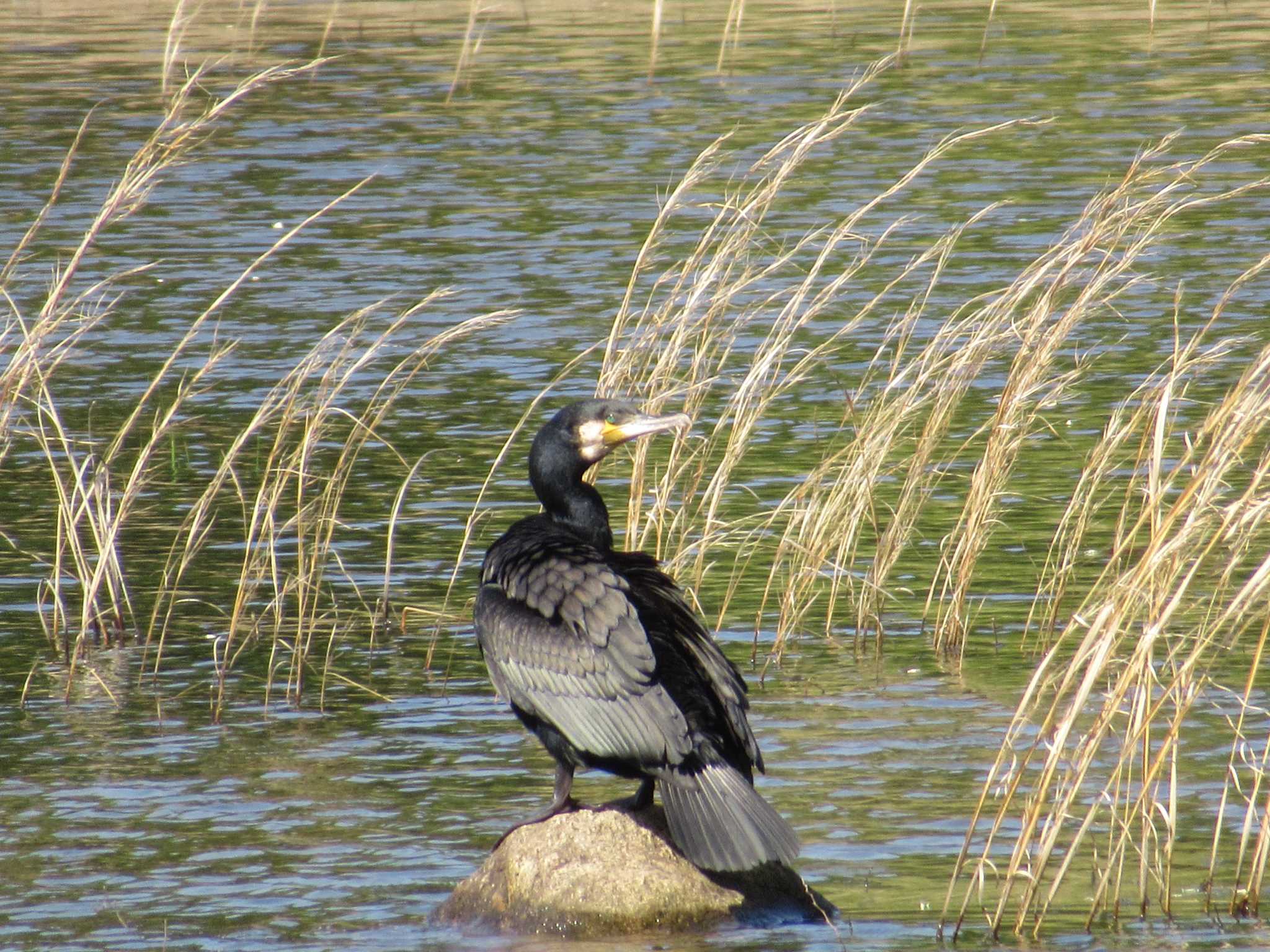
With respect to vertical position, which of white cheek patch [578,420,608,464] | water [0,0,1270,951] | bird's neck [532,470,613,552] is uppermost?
white cheek patch [578,420,608,464]

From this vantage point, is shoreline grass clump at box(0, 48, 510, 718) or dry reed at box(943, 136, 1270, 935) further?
shoreline grass clump at box(0, 48, 510, 718)

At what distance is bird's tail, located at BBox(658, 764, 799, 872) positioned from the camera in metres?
6.44

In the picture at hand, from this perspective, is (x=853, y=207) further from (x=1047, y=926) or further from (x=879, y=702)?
(x=1047, y=926)

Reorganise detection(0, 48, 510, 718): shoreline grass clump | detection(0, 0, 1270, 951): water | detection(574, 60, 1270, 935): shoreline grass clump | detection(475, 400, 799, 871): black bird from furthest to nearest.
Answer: detection(0, 48, 510, 718): shoreline grass clump < detection(0, 0, 1270, 951): water < detection(475, 400, 799, 871): black bird < detection(574, 60, 1270, 935): shoreline grass clump

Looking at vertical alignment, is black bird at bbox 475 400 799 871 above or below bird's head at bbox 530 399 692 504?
below

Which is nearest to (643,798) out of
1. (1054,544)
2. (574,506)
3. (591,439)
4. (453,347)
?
(574,506)

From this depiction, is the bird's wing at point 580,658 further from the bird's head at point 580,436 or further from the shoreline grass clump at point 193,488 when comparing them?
the shoreline grass clump at point 193,488

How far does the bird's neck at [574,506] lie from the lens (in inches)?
300

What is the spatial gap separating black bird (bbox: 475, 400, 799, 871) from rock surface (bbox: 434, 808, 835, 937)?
15cm

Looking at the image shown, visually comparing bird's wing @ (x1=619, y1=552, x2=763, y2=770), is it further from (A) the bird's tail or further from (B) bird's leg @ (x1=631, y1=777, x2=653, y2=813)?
(B) bird's leg @ (x1=631, y1=777, x2=653, y2=813)

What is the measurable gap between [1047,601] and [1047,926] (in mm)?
3702

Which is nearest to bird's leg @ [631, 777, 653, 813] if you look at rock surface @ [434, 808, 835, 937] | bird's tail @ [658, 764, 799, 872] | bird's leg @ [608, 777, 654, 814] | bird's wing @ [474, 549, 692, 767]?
bird's leg @ [608, 777, 654, 814]

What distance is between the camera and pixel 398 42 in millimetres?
29062

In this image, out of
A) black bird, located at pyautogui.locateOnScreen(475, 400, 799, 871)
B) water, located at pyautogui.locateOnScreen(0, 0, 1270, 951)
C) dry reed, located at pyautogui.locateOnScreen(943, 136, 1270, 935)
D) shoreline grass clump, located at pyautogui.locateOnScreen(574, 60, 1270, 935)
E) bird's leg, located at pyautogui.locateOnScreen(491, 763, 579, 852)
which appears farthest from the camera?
water, located at pyautogui.locateOnScreen(0, 0, 1270, 951)
